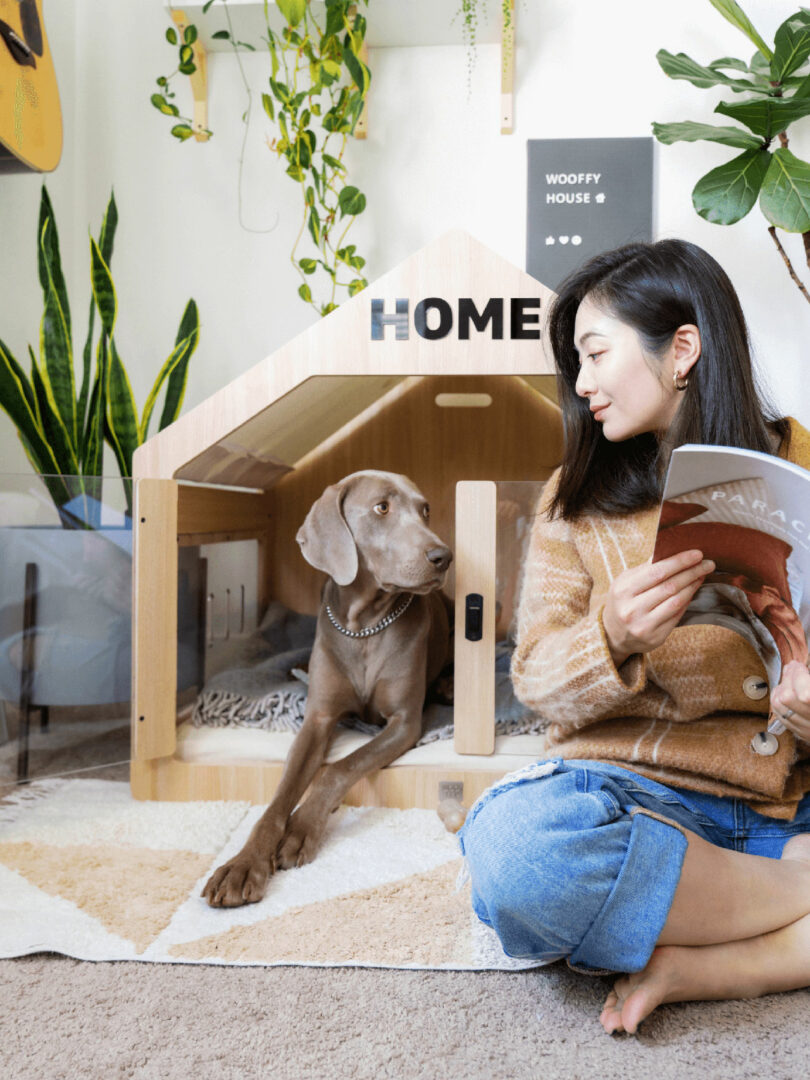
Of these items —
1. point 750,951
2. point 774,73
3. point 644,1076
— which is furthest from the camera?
point 774,73

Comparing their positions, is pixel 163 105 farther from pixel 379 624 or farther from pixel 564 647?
pixel 564 647

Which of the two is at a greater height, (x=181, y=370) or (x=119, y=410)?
(x=181, y=370)

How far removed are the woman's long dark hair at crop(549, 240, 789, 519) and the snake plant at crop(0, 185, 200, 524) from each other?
1058mm

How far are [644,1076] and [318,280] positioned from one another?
6.30ft

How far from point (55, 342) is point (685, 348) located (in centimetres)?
130

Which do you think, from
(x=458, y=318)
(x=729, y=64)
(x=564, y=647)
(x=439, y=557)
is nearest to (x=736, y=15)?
(x=729, y=64)

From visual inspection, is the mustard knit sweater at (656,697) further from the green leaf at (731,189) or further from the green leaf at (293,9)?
the green leaf at (293,9)

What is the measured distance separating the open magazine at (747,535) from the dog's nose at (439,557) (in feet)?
1.84

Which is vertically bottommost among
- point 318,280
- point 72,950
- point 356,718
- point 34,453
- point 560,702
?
point 72,950

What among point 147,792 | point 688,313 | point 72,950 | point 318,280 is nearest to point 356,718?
point 147,792

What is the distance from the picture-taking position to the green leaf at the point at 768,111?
5.06 ft

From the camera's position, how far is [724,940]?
2.67ft

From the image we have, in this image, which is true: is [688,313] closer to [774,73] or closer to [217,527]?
[774,73]

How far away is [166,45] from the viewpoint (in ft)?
7.16
